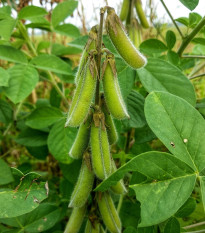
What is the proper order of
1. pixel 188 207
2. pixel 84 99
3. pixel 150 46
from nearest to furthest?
pixel 84 99 < pixel 188 207 < pixel 150 46

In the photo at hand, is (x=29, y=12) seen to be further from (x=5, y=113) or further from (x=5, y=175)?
(x=5, y=175)

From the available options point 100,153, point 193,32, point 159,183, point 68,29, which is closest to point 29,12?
point 68,29

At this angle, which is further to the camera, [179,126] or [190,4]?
[190,4]

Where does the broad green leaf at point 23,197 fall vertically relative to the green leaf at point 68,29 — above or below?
below

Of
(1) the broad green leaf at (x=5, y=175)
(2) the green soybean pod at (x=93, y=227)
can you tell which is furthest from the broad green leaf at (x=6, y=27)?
(2) the green soybean pod at (x=93, y=227)

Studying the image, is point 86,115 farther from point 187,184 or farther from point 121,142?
point 121,142

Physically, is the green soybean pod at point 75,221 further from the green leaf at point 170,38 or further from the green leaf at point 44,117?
the green leaf at point 170,38

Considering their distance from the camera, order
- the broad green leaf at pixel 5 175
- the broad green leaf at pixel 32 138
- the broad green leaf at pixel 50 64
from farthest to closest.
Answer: the broad green leaf at pixel 32 138, the broad green leaf at pixel 50 64, the broad green leaf at pixel 5 175
